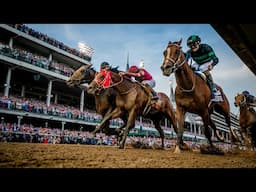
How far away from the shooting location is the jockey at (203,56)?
606 centimetres

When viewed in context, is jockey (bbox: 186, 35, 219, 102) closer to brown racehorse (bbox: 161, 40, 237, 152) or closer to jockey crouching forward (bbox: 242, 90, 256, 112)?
brown racehorse (bbox: 161, 40, 237, 152)

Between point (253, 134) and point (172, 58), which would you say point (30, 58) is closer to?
point (172, 58)

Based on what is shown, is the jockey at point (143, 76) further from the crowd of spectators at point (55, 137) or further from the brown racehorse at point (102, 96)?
the crowd of spectators at point (55, 137)

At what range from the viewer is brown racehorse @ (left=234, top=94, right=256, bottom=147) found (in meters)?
8.63

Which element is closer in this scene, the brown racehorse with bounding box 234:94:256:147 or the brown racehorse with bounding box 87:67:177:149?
the brown racehorse with bounding box 87:67:177:149

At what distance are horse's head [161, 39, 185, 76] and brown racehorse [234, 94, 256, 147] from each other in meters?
4.66

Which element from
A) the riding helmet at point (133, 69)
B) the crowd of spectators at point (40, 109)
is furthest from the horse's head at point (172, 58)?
the crowd of spectators at point (40, 109)

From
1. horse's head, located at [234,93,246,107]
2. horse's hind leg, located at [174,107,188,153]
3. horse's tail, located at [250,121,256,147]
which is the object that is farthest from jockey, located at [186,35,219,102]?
horse's tail, located at [250,121,256,147]

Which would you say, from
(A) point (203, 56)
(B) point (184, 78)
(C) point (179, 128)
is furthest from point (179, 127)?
(A) point (203, 56)

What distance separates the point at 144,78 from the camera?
7.96 meters

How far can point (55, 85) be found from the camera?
2144 cm

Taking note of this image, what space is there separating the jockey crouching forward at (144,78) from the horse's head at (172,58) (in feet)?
7.96
